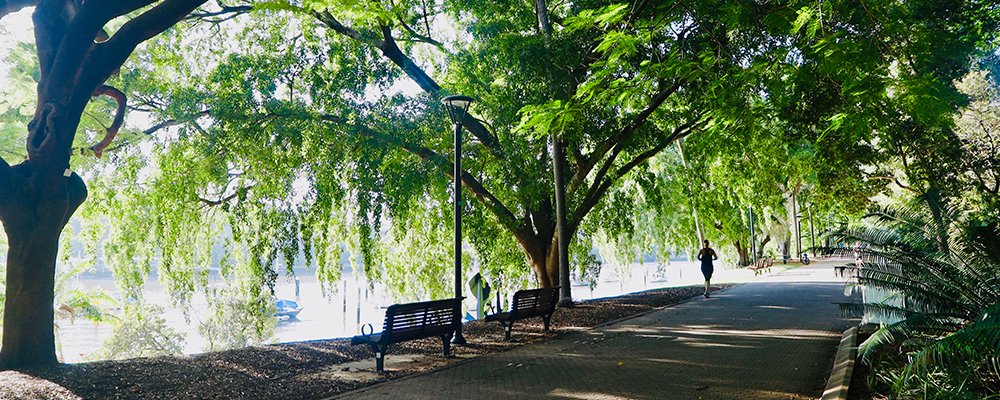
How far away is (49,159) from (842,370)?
1048 centimetres

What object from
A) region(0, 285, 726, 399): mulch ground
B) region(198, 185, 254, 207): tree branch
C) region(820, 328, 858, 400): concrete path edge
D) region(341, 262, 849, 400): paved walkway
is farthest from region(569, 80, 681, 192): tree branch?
region(198, 185, 254, 207): tree branch

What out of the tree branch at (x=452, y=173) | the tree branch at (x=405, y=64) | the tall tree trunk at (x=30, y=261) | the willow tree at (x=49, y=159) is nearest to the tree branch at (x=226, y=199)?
the tree branch at (x=452, y=173)

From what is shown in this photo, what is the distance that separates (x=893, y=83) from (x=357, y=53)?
9.26 metres

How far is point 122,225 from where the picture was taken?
1278cm

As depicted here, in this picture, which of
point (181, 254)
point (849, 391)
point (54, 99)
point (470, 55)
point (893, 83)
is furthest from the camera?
point (470, 55)

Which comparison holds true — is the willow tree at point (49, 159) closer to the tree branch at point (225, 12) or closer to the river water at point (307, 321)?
the tree branch at point (225, 12)

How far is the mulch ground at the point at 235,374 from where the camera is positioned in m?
6.74

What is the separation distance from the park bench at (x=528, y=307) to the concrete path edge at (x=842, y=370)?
497 centimetres

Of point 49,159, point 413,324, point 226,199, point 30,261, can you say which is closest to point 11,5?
point 49,159

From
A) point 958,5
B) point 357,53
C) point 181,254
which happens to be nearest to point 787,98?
point 958,5

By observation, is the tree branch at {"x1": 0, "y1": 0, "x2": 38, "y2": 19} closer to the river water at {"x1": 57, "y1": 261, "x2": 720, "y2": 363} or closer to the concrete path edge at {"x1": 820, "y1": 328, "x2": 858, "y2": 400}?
the concrete path edge at {"x1": 820, "y1": 328, "x2": 858, "y2": 400}

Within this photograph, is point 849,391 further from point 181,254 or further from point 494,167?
point 181,254

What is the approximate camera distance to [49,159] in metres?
8.31

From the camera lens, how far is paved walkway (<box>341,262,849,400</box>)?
262 inches
